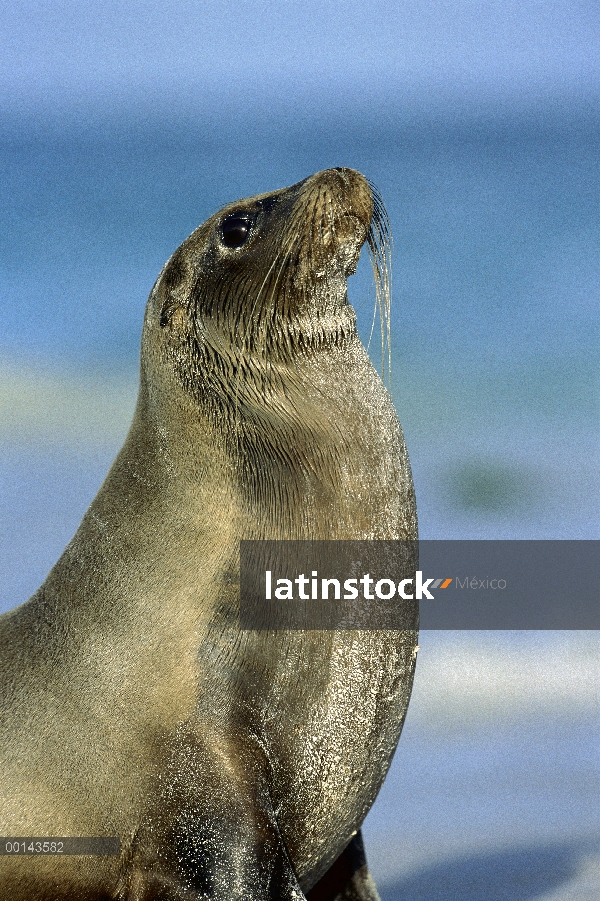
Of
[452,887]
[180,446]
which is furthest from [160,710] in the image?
[452,887]

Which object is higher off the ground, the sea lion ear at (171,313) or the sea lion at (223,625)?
the sea lion ear at (171,313)

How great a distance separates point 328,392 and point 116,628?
104 centimetres

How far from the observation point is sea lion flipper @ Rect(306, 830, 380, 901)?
458cm

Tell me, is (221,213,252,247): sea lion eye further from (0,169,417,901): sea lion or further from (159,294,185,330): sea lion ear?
(159,294,185,330): sea lion ear

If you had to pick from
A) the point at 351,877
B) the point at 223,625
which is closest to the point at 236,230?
the point at 223,625

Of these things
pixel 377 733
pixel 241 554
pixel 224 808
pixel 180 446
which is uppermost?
pixel 180 446

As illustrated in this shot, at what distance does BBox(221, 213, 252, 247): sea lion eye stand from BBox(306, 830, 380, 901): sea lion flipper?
7.07ft

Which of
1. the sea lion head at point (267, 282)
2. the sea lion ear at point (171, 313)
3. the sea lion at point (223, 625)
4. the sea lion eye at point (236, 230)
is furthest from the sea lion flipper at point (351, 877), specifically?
the sea lion eye at point (236, 230)

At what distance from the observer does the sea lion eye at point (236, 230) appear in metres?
4.23

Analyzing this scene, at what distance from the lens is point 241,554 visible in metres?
4.08

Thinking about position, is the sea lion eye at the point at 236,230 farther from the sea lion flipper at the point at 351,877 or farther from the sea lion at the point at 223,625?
the sea lion flipper at the point at 351,877

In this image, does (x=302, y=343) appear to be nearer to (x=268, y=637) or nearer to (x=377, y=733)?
(x=268, y=637)

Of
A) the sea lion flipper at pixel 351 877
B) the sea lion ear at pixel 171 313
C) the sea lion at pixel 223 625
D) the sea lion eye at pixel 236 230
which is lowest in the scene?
the sea lion flipper at pixel 351 877

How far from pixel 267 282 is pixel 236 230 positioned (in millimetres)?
254
